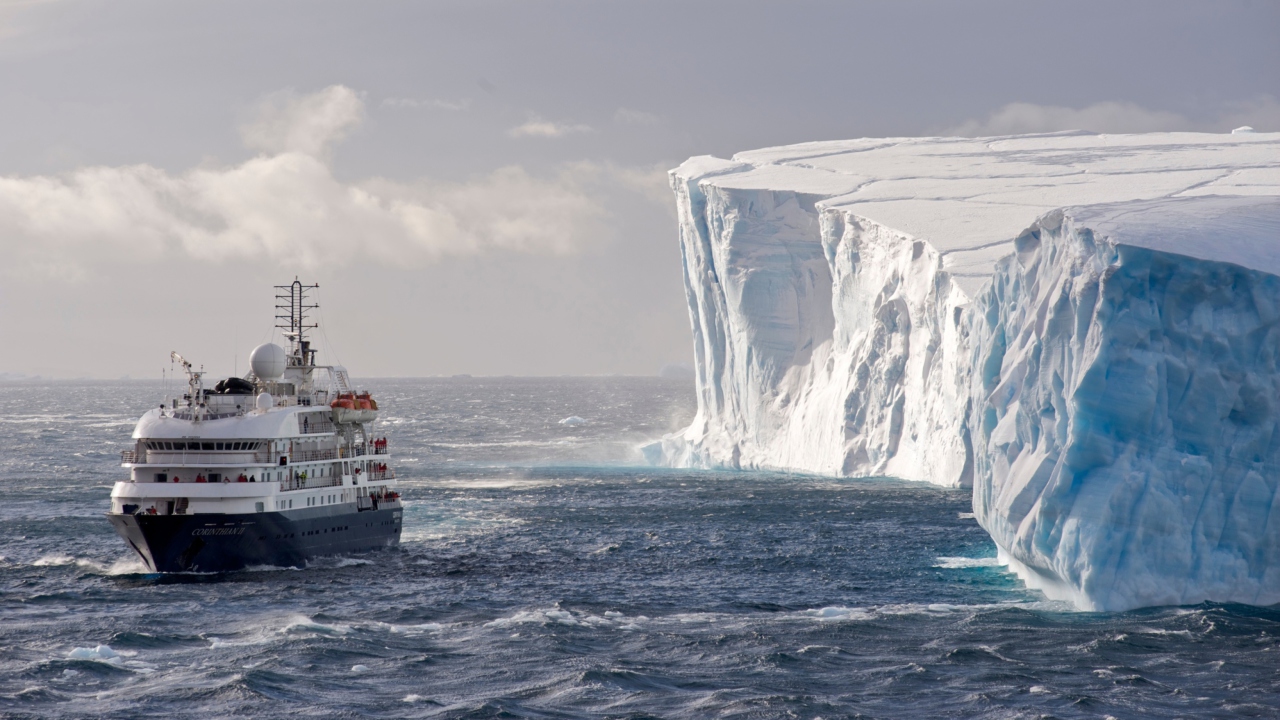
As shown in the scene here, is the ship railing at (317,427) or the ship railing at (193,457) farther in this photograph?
the ship railing at (317,427)

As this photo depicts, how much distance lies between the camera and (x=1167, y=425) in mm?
27891

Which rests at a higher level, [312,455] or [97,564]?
[312,455]

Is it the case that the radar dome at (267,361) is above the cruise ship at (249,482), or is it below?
above

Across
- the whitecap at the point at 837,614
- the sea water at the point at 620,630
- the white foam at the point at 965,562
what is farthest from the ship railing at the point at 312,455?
the white foam at the point at 965,562

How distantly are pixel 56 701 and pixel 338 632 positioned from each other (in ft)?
21.9

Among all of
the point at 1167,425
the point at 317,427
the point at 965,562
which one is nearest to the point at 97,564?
the point at 317,427

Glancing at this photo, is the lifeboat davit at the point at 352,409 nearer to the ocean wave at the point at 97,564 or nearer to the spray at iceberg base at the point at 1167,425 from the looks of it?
the ocean wave at the point at 97,564

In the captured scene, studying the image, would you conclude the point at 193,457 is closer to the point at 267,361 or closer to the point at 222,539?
the point at 222,539

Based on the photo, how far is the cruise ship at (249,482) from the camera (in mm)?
36125

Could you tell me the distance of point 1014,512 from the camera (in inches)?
1161

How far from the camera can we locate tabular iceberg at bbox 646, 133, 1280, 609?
27531 mm

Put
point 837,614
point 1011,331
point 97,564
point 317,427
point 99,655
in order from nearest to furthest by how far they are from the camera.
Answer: point 99,655, point 837,614, point 1011,331, point 97,564, point 317,427

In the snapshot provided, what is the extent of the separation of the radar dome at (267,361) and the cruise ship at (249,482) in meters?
0.04

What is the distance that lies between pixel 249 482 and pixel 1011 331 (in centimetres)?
2117
